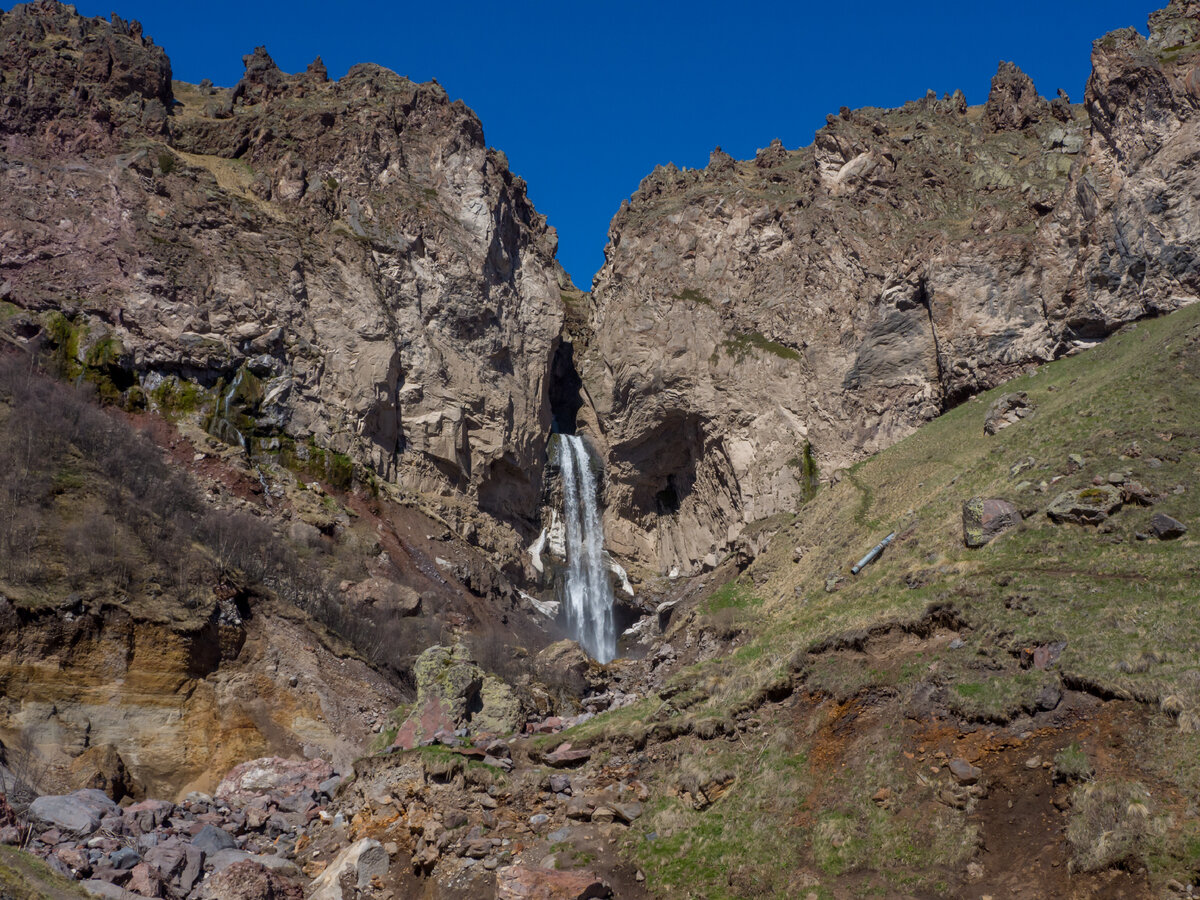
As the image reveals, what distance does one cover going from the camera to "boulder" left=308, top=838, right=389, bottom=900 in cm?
1599

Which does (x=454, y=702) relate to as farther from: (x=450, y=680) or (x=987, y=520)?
(x=987, y=520)

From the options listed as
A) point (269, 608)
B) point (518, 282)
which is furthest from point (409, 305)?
point (269, 608)

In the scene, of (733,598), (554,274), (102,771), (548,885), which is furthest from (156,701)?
(554,274)

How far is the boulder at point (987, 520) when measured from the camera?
24.4 meters

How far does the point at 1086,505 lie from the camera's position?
22.9 m

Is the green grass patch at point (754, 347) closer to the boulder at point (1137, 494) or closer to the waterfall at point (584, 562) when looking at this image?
the waterfall at point (584, 562)

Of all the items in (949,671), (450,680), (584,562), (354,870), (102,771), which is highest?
(584,562)

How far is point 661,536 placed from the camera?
204 feet

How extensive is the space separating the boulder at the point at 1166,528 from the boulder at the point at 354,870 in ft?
60.2

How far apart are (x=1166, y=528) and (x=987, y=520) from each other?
4.64m

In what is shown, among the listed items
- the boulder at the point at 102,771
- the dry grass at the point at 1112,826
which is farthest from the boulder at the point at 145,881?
the dry grass at the point at 1112,826

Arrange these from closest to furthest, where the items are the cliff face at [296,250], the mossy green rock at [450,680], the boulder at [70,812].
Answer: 1. the boulder at [70,812]
2. the mossy green rock at [450,680]
3. the cliff face at [296,250]

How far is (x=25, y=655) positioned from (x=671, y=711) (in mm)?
16252

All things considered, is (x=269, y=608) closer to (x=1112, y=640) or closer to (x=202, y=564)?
(x=202, y=564)
